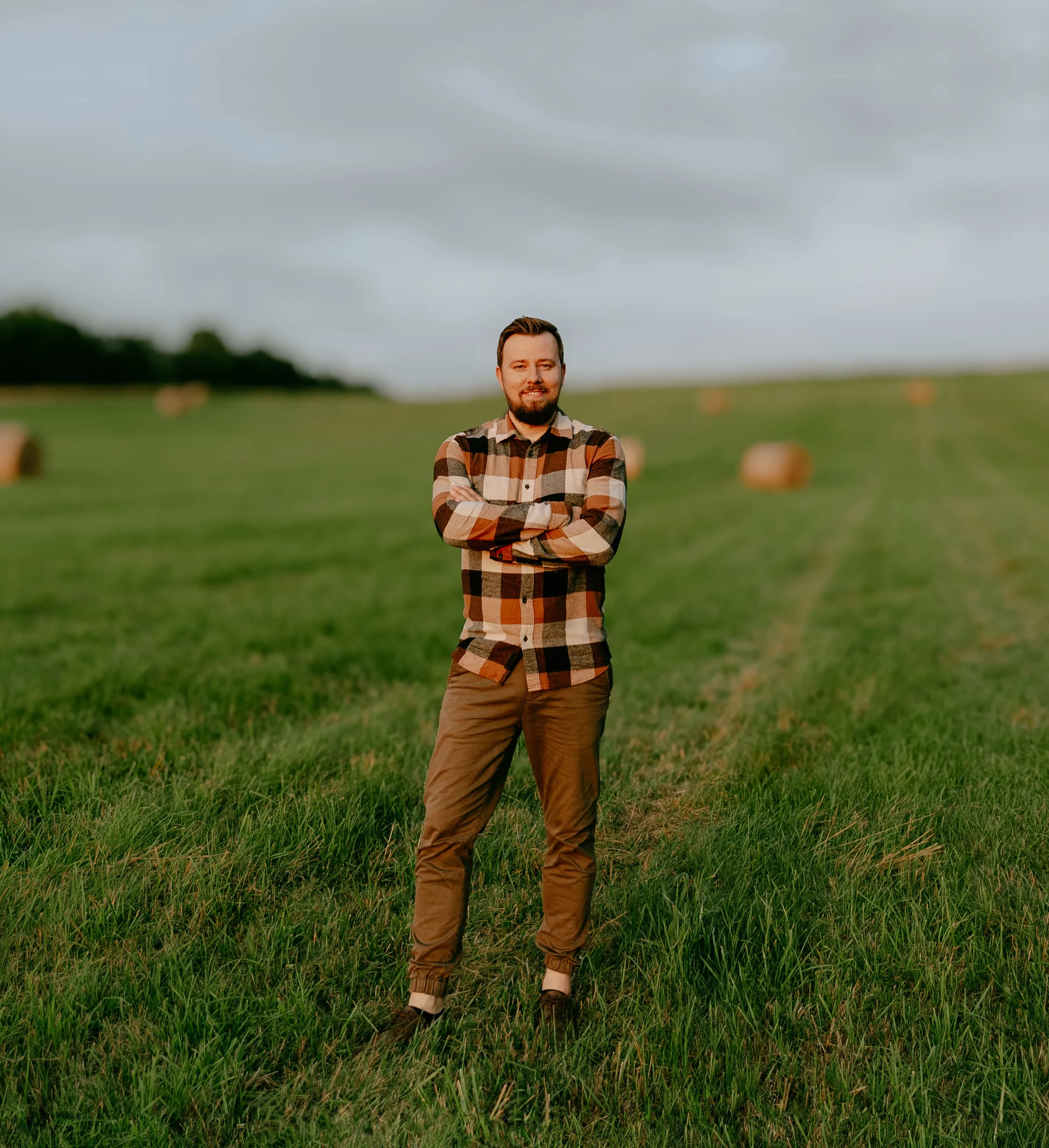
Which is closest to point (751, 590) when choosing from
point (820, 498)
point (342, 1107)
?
point (342, 1107)

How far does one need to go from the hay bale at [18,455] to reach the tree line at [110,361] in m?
54.1

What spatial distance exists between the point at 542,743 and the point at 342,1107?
1263 millimetres

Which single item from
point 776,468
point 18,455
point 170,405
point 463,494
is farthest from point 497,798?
point 170,405

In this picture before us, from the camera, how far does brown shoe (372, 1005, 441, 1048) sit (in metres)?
2.97

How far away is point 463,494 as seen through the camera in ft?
10.4

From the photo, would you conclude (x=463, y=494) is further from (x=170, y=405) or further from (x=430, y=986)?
(x=170, y=405)

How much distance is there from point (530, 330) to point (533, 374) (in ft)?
0.51

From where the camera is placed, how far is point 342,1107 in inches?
106

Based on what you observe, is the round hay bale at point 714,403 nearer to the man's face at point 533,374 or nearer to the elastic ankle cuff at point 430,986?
the man's face at point 533,374

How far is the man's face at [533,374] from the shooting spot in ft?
10.1

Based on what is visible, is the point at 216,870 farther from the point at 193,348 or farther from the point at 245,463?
the point at 193,348

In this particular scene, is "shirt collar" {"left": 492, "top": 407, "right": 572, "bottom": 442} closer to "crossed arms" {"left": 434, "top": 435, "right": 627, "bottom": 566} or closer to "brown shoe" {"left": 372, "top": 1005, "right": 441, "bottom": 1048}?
"crossed arms" {"left": 434, "top": 435, "right": 627, "bottom": 566}

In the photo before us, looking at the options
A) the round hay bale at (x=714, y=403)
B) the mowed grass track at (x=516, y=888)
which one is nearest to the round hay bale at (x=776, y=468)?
the mowed grass track at (x=516, y=888)

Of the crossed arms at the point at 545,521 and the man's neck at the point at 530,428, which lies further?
the man's neck at the point at 530,428
